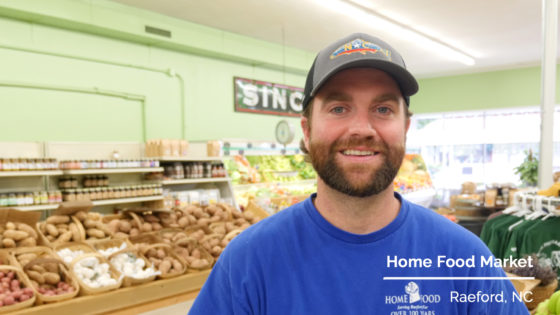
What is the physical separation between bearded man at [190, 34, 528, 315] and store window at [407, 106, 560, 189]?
1183cm

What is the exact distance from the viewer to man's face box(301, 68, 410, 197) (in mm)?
1021

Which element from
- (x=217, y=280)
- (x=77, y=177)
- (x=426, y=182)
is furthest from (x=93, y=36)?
(x=426, y=182)

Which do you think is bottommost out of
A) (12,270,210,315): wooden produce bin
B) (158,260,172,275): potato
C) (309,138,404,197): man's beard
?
(12,270,210,315): wooden produce bin

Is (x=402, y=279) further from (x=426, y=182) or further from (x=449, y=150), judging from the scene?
(x=449, y=150)

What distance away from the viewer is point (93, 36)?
20.7 feet

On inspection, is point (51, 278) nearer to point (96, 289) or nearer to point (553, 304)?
point (96, 289)

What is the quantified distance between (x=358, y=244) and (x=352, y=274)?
0.08m

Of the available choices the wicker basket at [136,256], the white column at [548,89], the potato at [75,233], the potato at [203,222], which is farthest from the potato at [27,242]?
the white column at [548,89]

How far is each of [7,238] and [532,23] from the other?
8.69 m

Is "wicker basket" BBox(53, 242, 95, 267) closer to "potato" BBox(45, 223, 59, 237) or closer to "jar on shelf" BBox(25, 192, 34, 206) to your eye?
"potato" BBox(45, 223, 59, 237)

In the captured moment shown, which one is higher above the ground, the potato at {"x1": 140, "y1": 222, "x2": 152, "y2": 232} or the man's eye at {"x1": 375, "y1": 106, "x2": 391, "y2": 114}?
the man's eye at {"x1": 375, "y1": 106, "x2": 391, "y2": 114}

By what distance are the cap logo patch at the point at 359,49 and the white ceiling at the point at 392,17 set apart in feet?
18.3

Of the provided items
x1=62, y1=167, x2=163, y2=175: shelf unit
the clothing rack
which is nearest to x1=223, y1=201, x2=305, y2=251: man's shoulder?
the clothing rack

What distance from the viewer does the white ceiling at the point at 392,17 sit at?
21.1 feet
